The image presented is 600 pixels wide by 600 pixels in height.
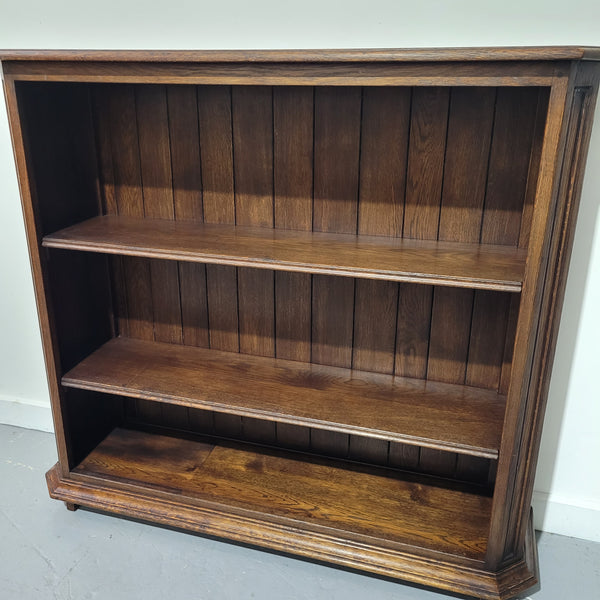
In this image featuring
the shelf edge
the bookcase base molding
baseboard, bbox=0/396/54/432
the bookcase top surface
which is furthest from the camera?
baseboard, bbox=0/396/54/432

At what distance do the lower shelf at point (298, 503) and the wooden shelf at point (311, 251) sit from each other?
2.14ft

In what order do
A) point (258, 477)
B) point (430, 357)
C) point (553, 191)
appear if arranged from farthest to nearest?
point (258, 477) < point (430, 357) < point (553, 191)

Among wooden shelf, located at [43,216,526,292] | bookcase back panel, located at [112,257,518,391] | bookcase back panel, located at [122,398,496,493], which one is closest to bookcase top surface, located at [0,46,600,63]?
wooden shelf, located at [43,216,526,292]

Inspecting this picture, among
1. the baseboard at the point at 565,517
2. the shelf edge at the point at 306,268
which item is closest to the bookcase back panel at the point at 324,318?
the shelf edge at the point at 306,268

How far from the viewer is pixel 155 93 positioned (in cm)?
152

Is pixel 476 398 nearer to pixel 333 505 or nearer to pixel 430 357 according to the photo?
pixel 430 357

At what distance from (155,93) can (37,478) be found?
1.19 meters

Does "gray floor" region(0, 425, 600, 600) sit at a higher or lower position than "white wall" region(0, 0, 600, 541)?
lower

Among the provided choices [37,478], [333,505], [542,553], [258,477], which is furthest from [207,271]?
[542,553]

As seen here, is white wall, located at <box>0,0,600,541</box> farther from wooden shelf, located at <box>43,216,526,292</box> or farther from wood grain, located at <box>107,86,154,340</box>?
wooden shelf, located at <box>43,216,526,292</box>

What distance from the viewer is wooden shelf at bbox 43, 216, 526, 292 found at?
1241 millimetres

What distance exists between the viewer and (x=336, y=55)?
1.09 m

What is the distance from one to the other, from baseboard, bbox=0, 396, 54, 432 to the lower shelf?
36 cm

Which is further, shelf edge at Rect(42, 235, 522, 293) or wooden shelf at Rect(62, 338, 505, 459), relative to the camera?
wooden shelf at Rect(62, 338, 505, 459)
